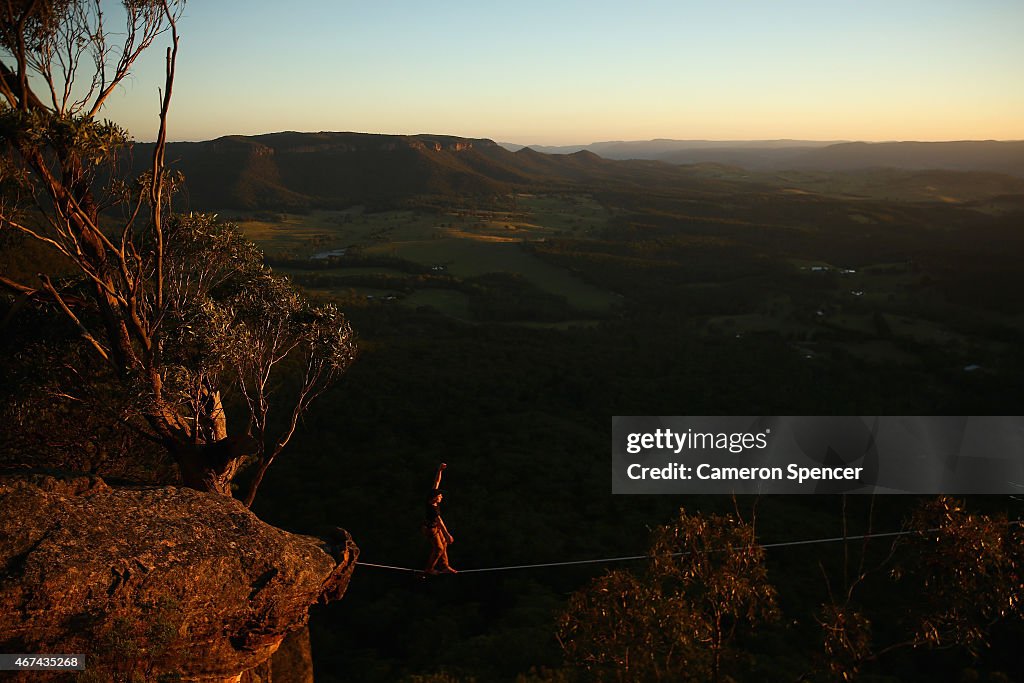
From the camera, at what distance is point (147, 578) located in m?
9.58

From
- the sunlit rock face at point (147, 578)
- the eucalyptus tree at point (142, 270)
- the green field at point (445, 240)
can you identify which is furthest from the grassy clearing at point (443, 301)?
the sunlit rock face at point (147, 578)

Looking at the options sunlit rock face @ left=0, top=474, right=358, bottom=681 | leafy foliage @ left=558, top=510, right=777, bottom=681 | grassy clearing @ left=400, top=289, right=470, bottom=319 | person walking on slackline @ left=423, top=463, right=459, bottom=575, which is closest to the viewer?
sunlit rock face @ left=0, top=474, right=358, bottom=681

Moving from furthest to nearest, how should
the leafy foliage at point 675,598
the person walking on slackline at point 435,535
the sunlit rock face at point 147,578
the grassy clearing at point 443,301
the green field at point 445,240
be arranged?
the green field at point 445,240 → the grassy clearing at point 443,301 → the person walking on slackline at point 435,535 → the leafy foliage at point 675,598 → the sunlit rock face at point 147,578

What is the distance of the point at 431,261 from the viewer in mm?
111750

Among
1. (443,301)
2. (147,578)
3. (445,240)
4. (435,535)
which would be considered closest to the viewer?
(147,578)

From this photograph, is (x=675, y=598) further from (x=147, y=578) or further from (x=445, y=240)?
(x=445, y=240)

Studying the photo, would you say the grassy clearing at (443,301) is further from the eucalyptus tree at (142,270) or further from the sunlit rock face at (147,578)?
the sunlit rock face at (147,578)

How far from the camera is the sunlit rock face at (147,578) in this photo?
30.0 feet

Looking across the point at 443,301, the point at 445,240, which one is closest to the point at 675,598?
the point at 443,301

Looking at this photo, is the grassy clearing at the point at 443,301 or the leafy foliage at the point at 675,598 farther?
the grassy clearing at the point at 443,301

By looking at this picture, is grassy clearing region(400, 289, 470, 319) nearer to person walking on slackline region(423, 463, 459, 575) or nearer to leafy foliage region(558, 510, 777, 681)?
person walking on slackline region(423, 463, 459, 575)

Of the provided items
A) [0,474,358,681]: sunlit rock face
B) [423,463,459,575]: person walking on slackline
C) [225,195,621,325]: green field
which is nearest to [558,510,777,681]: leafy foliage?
[423,463,459,575]: person walking on slackline

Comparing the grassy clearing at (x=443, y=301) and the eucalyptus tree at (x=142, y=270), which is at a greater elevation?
the eucalyptus tree at (x=142, y=270)

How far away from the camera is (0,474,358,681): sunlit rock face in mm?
9148
